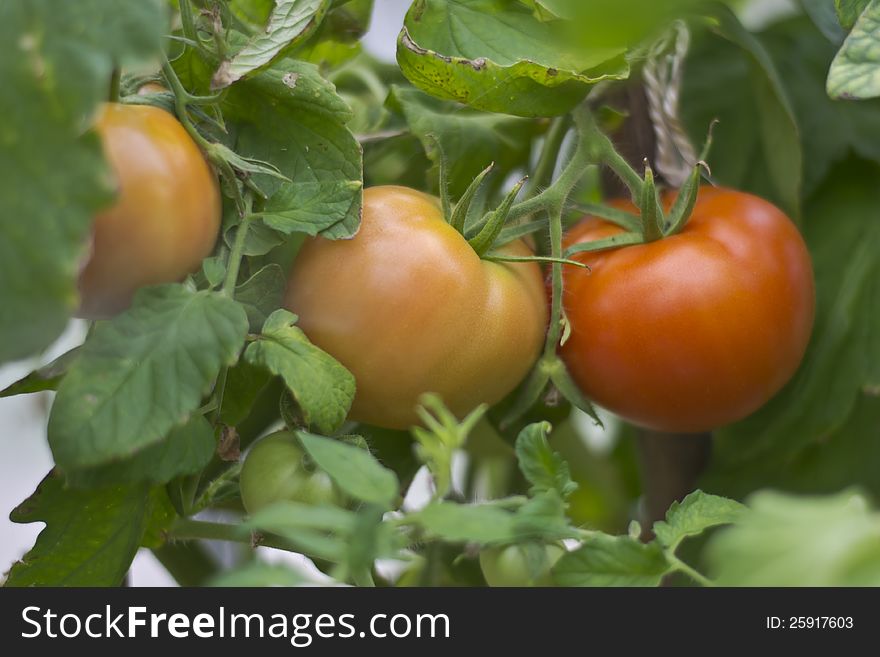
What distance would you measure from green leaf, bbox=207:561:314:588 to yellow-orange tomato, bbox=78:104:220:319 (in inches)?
4.7

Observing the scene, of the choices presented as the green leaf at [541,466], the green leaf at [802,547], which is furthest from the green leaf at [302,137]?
the green leaf at [802,547]

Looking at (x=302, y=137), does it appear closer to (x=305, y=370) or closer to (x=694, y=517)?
(x=305, y=370)

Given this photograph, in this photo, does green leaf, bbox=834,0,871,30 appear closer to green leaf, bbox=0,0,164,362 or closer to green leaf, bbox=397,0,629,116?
green leaf, bbox=397,0,629,116

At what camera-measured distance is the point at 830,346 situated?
592 millimetres

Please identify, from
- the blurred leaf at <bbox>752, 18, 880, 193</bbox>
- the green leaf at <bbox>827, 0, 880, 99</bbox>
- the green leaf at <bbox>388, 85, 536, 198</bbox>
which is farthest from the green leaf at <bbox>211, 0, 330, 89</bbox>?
the blurred leaf at <bbox>752, 18, 880, 193</bbox>

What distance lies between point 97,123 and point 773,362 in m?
0.34

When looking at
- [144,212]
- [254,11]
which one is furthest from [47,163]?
[254,11]

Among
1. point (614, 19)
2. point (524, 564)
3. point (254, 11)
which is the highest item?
point (614, 19)

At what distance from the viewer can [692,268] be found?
482 millimetres

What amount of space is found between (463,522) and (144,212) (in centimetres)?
16

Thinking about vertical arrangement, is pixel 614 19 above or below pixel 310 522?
above

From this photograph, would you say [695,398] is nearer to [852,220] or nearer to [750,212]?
[750,212]

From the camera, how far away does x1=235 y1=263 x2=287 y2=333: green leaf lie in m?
0.42

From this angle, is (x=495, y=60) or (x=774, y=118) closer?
(x=495, y=60)
